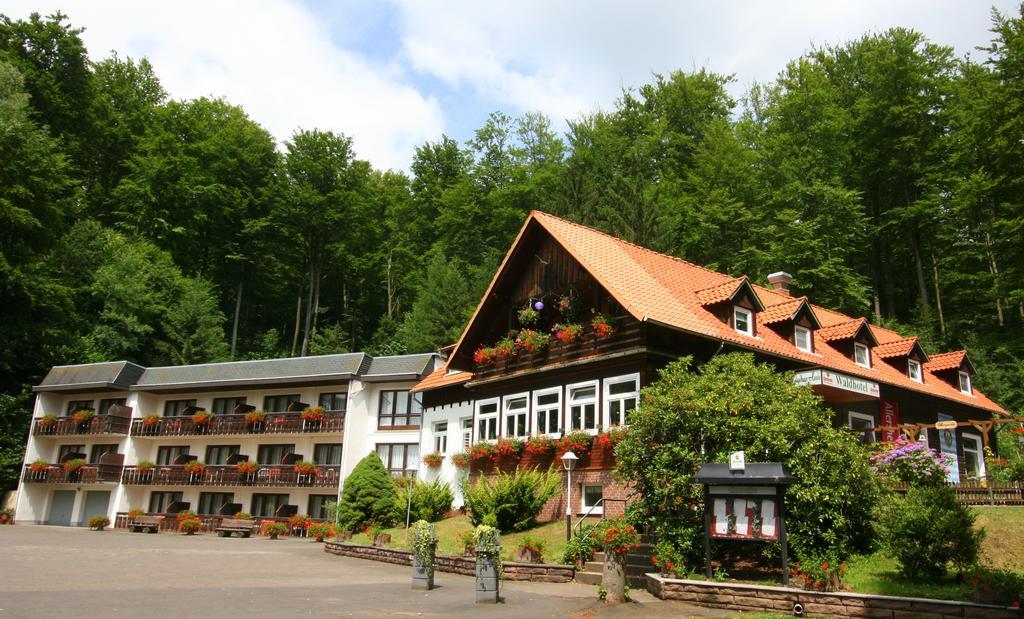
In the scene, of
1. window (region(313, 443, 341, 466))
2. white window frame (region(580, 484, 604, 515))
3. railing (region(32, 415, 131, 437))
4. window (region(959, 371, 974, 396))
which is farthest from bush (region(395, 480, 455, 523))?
railing (region(32, 415, 131, 437))

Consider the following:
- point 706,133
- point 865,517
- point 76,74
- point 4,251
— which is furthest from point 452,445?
point 76,74

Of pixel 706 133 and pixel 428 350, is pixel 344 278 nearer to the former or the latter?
pixel 428 350

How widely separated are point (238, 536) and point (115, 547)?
10.3m

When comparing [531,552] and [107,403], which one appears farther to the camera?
[107,403]

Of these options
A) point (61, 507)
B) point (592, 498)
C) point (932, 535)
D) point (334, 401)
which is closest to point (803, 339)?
point (592, 498)

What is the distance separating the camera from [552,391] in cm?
2575

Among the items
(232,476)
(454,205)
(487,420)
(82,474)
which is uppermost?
(454,205)

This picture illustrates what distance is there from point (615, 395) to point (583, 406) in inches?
61.9

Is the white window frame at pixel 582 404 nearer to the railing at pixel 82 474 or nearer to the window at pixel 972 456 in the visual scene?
the window at pixel 972 456

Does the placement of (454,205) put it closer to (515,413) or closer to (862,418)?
(515,413)

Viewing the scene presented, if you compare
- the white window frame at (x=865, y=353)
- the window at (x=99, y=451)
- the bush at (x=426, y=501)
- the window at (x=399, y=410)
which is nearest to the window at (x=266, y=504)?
the window at (x=399, y=410)

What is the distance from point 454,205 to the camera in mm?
54562

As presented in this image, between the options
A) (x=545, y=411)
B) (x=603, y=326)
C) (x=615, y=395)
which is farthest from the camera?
(x=545, y=411)

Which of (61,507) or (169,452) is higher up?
(169,452)
